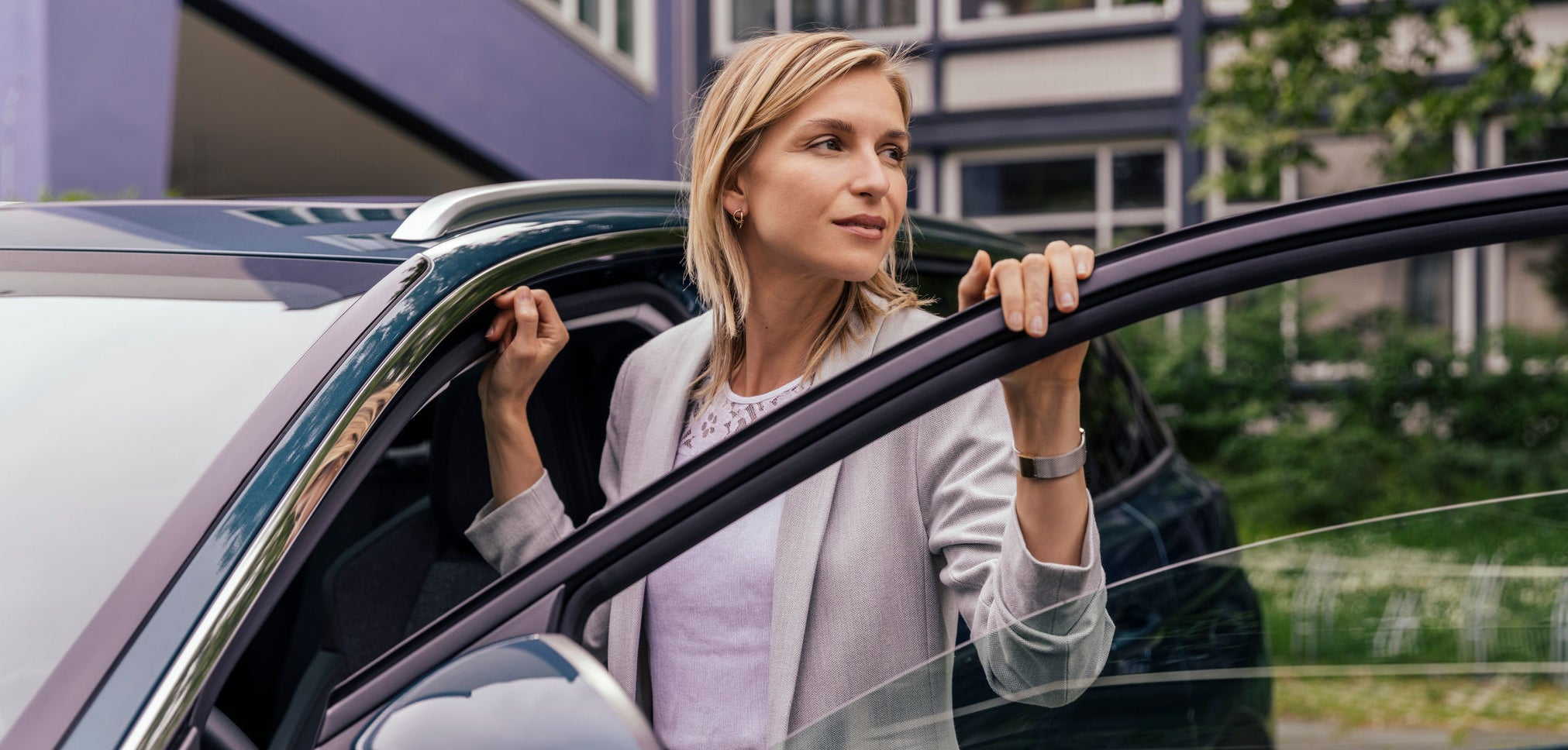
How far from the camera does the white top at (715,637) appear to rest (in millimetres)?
1417

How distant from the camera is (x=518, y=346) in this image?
150cm

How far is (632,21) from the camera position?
1132 centimetres

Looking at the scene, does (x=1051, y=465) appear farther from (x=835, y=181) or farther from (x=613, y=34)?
(x=613, y=34)

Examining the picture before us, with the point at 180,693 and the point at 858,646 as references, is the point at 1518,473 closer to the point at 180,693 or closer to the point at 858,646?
the point at 858,646

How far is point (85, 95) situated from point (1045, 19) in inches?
308

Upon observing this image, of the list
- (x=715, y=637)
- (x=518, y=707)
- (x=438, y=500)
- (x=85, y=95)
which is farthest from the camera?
(x=85, y=95)

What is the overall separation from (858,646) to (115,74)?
6.09 metres

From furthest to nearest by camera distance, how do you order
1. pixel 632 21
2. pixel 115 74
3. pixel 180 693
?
pixel 632 21, pixel 115 74, pixel 180 693

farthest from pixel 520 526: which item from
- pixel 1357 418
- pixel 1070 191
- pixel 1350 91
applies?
pixel 1070 191

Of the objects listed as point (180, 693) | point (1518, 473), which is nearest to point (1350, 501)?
point (1518, 473)

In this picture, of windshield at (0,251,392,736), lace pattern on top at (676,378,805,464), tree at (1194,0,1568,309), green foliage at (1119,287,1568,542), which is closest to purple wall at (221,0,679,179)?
green foliage at (1119,287,1568,542)

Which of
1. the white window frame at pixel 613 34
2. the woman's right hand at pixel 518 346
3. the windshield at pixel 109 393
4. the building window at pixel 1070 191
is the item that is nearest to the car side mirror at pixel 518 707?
the windshield at pixel 109 393

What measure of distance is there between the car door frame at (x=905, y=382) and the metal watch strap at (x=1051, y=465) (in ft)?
0.37

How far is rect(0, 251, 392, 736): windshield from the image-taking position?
1159 millimetres
